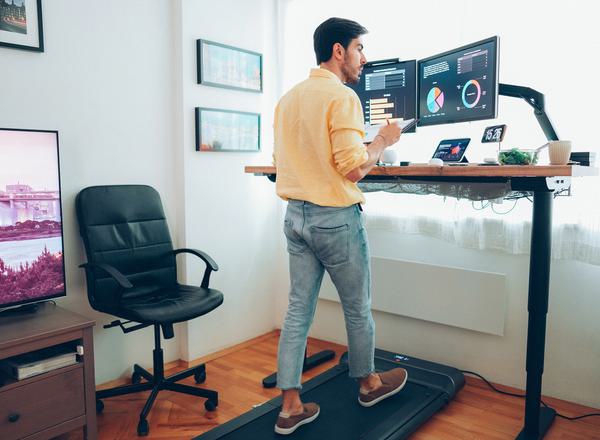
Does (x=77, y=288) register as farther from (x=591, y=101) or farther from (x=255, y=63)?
(x=591, y=101)

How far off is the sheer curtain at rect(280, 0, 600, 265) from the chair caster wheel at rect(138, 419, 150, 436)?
65.5 inches

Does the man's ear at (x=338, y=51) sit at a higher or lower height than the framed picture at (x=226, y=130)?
higher

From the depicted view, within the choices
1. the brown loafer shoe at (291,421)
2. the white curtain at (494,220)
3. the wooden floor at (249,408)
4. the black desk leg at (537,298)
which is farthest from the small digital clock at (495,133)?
the brown loafer shoe at (291,421)

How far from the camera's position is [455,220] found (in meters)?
2.79

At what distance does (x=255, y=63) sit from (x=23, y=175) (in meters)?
1.69

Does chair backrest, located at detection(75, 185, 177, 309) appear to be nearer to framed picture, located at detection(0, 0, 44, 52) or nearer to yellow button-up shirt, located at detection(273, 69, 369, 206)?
framed picture, located at detection(0, 0, 44, 52)

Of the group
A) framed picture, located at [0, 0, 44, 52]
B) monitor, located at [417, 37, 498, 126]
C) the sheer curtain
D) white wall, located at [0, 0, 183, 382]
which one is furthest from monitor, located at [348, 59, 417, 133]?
framed picture, located at [0, 0, 44, 52]

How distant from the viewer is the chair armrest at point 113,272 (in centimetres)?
227

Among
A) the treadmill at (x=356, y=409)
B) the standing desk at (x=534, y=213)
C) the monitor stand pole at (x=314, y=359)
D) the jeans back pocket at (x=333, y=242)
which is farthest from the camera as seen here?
the monitor stand pole at (x=314, y=359)

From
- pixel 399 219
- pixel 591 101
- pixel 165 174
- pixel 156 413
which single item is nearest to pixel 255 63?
pixel 165 174

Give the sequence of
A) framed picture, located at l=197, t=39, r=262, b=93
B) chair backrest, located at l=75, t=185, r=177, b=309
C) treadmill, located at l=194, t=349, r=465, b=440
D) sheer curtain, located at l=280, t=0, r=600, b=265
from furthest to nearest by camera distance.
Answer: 1. framed picture, located at l=197, t=39, r=262, b=93
2. chair backrest, located at l=75, t=185, r=177, b=309
3. sheer curtain, located at l=280, t=0, r=600, b=265
4. treadmill, located at l=194, t=349, r=465, b=440

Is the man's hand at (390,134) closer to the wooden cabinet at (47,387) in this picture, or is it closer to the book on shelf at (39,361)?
the wooden cabinet at (47,387)

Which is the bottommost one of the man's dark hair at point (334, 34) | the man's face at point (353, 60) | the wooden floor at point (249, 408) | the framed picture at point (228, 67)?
→ the wooden floor at point (249, 408)

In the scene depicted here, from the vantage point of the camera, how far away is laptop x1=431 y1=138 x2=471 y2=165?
2426mm
